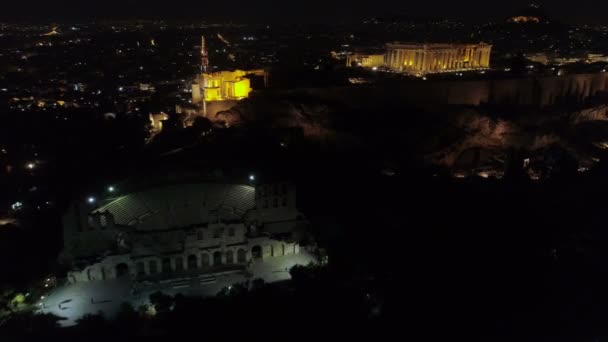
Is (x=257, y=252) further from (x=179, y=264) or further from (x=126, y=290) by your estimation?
(x=126, y=290)

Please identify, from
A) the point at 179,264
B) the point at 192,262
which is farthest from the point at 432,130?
the point at 179,264

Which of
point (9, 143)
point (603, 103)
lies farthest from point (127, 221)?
point (603, 103)

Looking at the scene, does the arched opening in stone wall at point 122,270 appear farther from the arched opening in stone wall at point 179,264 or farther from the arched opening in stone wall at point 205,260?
the arched opening in stone wall at point 205,260

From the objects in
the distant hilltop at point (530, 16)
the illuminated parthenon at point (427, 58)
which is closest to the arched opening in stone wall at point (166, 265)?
the illuminated parthenon at point (427, 58)

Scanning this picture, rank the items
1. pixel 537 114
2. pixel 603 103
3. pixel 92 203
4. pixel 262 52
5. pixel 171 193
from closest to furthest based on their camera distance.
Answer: pixel 92 203 < pixel 171 193 < pixel 537 114 < pixel 603 103 < pixel 262 52

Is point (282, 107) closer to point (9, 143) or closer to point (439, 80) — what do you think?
point (439, 80)

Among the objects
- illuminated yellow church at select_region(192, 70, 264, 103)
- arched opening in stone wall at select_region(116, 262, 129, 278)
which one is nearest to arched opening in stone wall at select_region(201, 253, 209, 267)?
arched opening in stone wall at select_region(116, 262, 129, 278)
